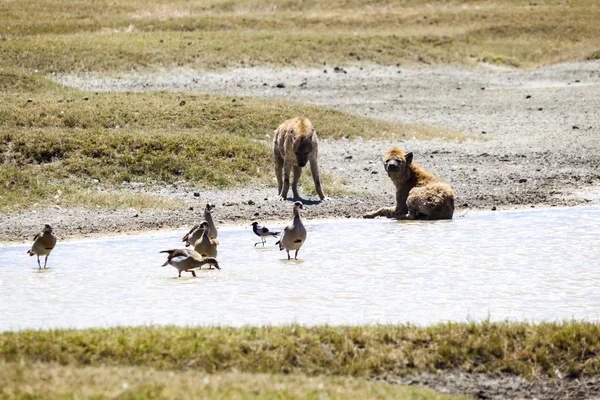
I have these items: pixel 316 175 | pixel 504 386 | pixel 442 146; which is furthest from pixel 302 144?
pixel 504 386

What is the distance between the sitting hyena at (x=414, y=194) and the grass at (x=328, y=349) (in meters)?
7.12

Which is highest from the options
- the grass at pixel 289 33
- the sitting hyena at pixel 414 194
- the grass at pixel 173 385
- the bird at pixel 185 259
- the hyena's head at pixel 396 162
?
the grass at pixel 289 33

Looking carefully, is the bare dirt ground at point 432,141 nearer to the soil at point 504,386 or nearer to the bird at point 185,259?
the bird at point 185,259

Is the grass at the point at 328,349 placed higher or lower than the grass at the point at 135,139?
lower

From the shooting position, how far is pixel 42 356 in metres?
7.78

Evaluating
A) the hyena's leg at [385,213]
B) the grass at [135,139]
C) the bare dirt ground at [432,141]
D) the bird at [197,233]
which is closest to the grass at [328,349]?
the bird at [197,233]

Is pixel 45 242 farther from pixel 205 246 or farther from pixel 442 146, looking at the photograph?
pixel 442 146

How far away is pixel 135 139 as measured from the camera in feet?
61.9

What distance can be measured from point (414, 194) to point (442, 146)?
7.11 meters

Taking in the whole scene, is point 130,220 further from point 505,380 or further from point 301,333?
point 505,380

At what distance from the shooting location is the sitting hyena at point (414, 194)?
15.5 meters

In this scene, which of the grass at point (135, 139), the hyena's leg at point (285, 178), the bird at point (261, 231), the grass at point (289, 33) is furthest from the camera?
the grass at point (289, 33)

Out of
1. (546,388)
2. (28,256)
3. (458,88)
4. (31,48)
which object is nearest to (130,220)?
(28,256)

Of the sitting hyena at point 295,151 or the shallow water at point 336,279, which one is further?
the sitting hyena at point 295,151
